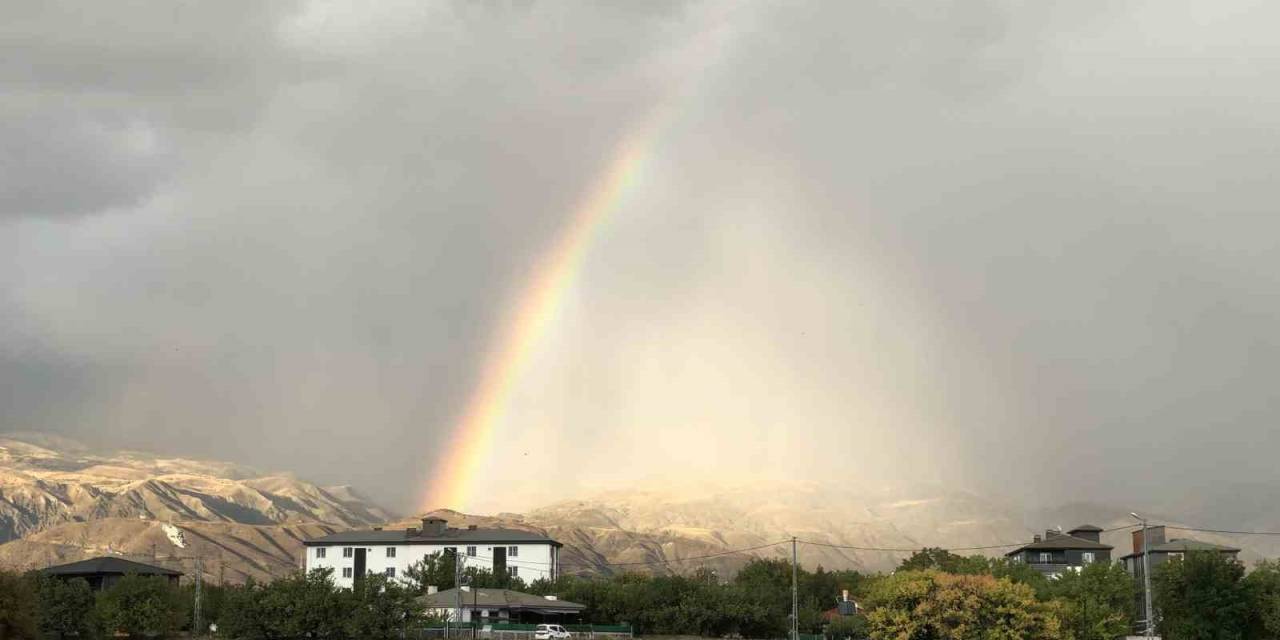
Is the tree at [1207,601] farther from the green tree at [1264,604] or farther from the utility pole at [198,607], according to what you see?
the utility pole at [198,607]

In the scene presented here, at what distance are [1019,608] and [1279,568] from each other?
38612mm

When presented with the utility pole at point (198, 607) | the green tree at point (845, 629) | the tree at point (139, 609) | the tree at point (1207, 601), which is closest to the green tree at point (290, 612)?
the utility pole at point (198, 607)

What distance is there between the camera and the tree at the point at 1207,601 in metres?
135

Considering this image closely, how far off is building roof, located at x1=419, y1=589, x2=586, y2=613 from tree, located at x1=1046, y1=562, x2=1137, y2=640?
59.3 m

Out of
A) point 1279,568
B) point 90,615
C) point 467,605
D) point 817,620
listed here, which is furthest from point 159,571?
point 1279,568

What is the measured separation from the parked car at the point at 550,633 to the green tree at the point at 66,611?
54.2 meters

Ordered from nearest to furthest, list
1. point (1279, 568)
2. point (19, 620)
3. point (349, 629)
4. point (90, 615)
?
point (19, 620) < point (349, 629) < point (1279, 568) < point (90, 615)

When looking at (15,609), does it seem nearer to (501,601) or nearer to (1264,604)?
(501,601)

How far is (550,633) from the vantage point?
459 ft

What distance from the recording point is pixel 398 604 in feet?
436

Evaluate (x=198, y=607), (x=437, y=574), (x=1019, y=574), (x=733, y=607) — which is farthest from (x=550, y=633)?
(x=1019, y=574)

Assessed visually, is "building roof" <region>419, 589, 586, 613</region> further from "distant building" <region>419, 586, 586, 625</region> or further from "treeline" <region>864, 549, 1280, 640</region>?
"treeline" <region>864, 549, 1280, 640</region>

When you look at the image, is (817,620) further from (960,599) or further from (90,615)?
(90,615)

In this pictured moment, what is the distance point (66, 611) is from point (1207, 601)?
131 meters
